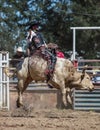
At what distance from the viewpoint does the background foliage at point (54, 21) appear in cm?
3866

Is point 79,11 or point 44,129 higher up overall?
point 79,11

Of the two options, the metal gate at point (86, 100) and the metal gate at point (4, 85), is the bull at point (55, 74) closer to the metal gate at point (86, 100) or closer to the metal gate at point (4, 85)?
the metal gate at point (86, 100)

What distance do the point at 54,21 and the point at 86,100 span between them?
24275 millimetres

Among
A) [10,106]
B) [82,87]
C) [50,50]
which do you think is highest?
[50,50]

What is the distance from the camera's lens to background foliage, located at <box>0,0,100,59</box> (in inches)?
1522

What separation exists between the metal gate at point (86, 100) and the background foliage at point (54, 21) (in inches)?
788

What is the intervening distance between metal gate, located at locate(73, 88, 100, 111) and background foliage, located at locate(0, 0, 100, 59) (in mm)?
20012

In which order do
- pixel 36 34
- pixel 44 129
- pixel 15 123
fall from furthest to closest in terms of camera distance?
pixel 36 34
pixel 15 123
pixel 44 129

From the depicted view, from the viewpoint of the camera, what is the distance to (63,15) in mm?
40469

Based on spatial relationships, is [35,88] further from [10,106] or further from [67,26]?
[67,26]

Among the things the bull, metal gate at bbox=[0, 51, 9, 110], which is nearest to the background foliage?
metal gate at bbox=[0, 51, 9, 110]

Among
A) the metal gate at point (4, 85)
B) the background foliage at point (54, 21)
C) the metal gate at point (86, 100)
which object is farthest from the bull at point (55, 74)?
the background foliage at point (54, 21)

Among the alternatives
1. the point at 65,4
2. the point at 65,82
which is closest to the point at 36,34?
the point at 65,82

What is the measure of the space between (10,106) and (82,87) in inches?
170
